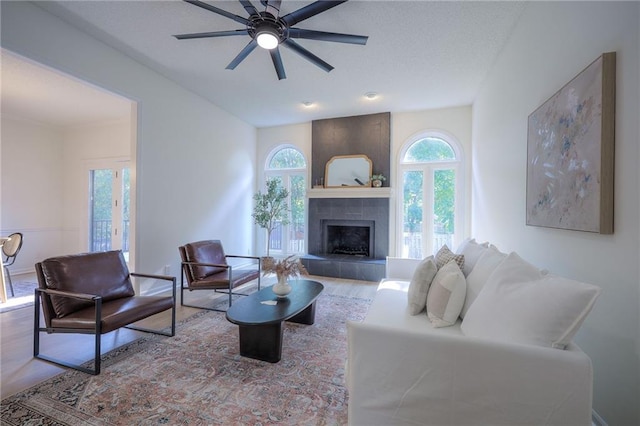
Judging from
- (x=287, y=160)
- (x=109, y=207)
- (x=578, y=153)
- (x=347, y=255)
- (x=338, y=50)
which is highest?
(x=338, y=50)

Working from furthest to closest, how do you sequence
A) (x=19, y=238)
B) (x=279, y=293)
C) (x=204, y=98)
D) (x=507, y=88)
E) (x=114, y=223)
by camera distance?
(x=114, y=223), (x=204, y=98), (x=19, y=238), (x=507, y=88), (x=279, y=293)

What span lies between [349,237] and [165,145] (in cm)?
359

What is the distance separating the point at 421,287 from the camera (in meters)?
1.94

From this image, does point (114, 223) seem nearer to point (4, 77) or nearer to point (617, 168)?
point (4, 77)

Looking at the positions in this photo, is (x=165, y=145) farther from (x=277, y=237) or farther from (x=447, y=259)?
(x=447, y=259)

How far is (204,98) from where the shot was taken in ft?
14.7

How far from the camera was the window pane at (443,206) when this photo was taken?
16.0 ft

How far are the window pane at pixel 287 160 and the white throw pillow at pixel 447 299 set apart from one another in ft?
14.6

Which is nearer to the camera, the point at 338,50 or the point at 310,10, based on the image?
the point at 310,10

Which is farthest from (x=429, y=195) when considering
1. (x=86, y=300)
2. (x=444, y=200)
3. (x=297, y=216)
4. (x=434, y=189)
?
(x=86, y=300)

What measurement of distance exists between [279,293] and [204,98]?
143 inches

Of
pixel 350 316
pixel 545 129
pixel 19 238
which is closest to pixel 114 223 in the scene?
pixel 19 238

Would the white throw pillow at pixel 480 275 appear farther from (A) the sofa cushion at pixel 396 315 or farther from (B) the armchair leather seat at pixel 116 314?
(B) the armchair leather seat at pixel 116 314

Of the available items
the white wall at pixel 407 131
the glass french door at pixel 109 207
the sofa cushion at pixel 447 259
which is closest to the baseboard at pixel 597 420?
the sofa cushion at pixel 447 259
